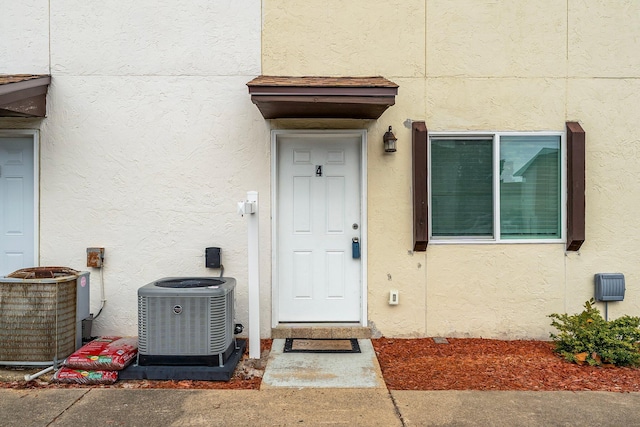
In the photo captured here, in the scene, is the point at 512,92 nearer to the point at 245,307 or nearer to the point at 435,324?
the point at 435,324

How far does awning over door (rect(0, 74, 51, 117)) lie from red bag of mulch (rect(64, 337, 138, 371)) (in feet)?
8.19

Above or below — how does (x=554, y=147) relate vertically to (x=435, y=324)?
above

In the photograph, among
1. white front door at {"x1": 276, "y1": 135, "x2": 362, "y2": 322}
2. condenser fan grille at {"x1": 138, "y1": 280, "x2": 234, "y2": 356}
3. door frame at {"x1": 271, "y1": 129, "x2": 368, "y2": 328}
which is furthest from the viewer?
white front door at {"x1": 276, "y1": 135, "x2": 362, "y2": 322}

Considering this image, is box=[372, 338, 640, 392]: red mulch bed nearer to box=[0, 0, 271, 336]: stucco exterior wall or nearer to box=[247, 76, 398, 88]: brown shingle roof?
box=[0, 0, 271, 336]: stucco exterior wall

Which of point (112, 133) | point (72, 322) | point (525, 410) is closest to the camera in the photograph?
point (525, 410)

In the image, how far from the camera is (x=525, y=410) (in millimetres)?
3332

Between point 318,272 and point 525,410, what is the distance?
254cm

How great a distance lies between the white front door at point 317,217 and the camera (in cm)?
506

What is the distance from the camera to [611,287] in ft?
16.0

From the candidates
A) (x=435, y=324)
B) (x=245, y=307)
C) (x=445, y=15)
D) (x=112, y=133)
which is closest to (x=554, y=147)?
(x=445, y=15)

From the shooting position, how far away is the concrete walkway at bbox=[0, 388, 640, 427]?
3.15 m

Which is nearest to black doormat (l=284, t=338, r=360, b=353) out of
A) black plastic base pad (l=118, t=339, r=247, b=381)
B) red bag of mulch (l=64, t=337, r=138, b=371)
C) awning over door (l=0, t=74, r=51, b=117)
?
black plastic base pad (l=118, t=339, r=247, b=381)

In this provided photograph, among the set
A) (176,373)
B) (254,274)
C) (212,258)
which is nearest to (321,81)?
(254,274)

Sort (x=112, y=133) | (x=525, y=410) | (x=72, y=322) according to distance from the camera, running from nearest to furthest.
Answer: (x=525, y=410), (x=72, y=322), (x=112, y=133)
